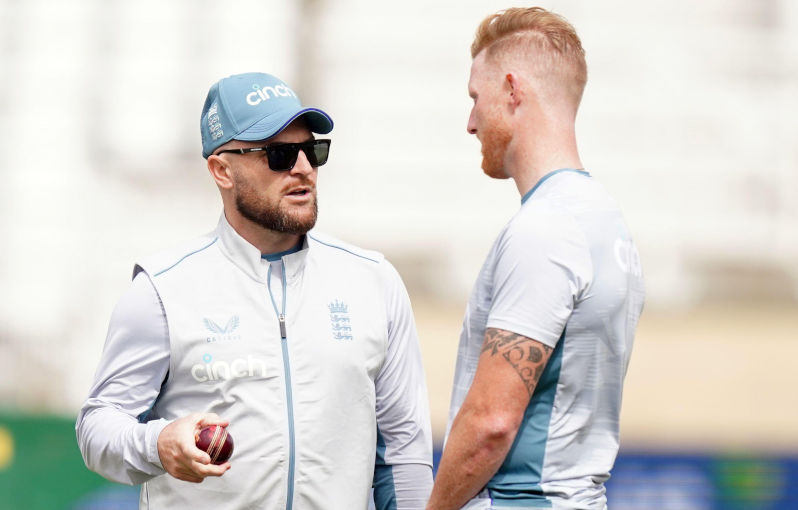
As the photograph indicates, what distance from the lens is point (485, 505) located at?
2381 mm

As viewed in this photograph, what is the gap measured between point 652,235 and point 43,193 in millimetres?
5264

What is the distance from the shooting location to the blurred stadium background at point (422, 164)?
954 cm

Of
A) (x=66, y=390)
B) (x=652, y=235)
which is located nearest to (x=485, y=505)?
(x=66, y=390)

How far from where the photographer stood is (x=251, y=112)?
2740 mm

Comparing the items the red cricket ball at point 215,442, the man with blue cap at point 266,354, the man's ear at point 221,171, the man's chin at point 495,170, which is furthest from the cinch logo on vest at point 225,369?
the man's chin at point 495,170

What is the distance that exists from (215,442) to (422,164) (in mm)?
7895

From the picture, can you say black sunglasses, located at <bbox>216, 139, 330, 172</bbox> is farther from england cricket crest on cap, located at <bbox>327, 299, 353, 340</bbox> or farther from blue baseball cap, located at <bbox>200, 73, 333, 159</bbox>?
england cricket crest on cap, located at <bbox>327, 299, 353, 340</bbox>

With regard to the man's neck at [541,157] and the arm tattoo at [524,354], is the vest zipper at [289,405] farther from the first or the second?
the man's neck at [541,157]

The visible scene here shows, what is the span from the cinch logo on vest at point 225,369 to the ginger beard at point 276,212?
0.33 metres

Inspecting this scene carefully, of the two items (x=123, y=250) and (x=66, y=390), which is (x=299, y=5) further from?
(x=66, y=390)

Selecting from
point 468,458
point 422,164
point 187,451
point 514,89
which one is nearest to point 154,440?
point 187,451

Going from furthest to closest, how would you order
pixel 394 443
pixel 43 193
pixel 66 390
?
pixel 43 193, pixel 66 390, pixel 394 443

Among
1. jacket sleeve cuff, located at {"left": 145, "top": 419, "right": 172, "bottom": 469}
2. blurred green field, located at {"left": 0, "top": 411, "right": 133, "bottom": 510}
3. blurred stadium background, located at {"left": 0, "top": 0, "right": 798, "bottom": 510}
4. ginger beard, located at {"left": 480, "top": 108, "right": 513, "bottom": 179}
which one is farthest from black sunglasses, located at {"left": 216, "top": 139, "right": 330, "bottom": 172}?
blurred stadium background, located at {"left": 0, "top": 0, "right": 798, "bottom": 510}

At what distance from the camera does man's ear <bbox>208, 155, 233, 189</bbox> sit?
2.80m
